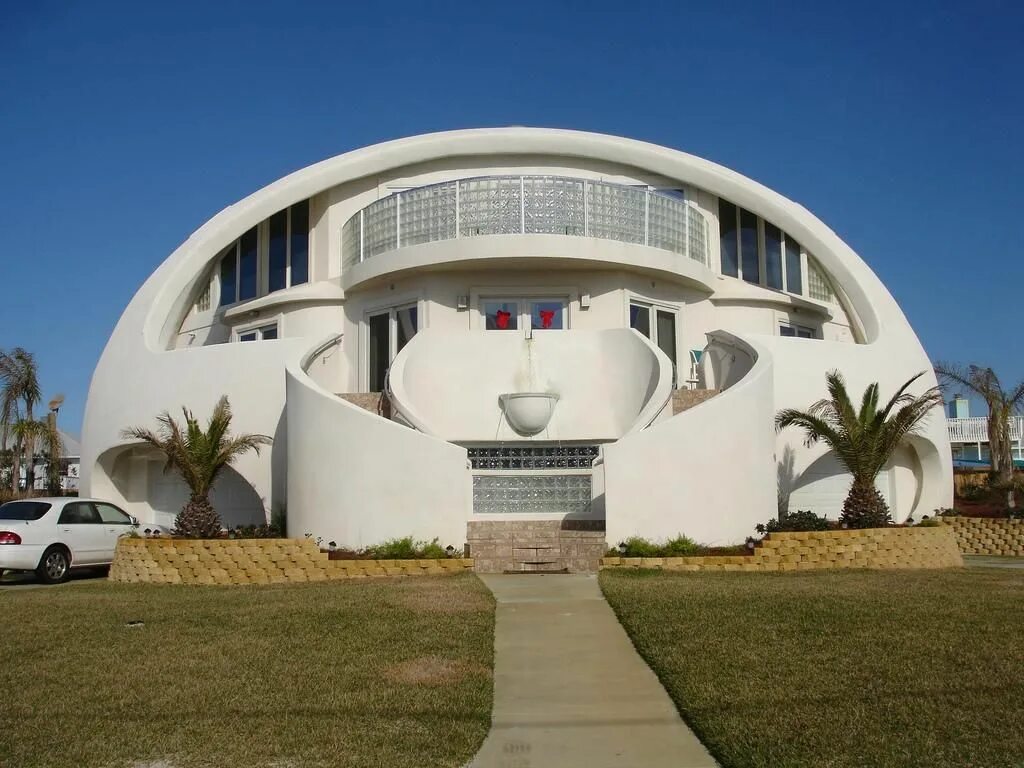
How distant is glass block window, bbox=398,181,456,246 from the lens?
775 inches

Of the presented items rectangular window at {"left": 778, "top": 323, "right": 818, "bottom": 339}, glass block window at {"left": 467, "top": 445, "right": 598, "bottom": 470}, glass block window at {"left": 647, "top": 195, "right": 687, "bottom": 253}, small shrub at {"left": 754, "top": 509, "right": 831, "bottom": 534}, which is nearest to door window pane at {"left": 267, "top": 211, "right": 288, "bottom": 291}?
glass block window at {"left": 647, "top": 195, "right": 687, "bottom": 253}

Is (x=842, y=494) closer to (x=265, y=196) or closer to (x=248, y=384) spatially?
(x=248, y=384)

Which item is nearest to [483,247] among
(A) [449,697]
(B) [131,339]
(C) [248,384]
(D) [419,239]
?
(D) [419,239]

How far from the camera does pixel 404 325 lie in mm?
20766

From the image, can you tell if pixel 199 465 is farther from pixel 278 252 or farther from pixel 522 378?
pixel 278 252

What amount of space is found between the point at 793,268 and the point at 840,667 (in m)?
18.3

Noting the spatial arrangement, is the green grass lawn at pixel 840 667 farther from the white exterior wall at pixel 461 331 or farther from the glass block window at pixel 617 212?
the glass block window at pixel 617 212

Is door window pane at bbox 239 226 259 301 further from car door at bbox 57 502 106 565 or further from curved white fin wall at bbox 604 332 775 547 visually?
curved white fin wall at bbox 604 332 775 547

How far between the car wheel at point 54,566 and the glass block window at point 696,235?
13264 millimetres

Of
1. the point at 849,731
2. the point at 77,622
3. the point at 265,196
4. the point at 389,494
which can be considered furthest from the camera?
the point at 265,196

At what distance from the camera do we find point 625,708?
6.41 metres

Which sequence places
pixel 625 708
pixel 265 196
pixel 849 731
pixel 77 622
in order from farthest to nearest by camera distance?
pixel 265 196, pixel 77 622, pixel 625 708, pixel 849 731

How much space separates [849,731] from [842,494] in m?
15.5

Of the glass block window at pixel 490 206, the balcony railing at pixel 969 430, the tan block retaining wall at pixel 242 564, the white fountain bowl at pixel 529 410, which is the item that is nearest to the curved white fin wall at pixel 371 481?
the tan block retaining wall at pixel 242 564
